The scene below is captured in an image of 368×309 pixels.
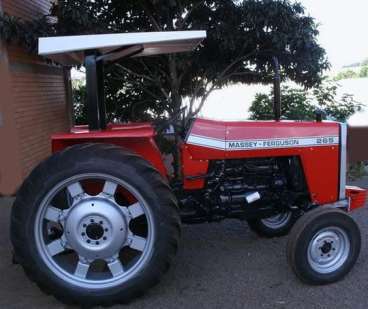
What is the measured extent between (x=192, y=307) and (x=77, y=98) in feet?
25.3

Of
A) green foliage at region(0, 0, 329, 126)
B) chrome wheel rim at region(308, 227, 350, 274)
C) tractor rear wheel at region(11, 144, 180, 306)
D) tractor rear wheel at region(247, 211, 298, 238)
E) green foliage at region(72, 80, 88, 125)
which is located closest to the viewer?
tractor rear wheel at region(11, 144, 180, 306)

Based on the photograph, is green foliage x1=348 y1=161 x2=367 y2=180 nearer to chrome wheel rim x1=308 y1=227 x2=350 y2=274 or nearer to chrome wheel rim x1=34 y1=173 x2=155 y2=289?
chrome wheel rim x1=308 y1=227 x2=350 y2=274

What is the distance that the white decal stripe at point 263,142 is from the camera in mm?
3615

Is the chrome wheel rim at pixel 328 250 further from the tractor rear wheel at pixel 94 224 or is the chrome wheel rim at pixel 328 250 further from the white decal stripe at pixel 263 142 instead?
the tractor rear wheel at pixel 94 224

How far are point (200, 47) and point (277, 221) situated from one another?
12.8 ft

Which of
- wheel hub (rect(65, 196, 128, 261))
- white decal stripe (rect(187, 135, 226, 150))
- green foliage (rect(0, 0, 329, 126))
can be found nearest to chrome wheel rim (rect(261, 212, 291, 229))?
white decal stripe (rect(187, 135, 226, 150))

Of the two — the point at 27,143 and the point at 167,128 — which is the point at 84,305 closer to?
the point at 167,128

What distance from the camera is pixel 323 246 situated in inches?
142

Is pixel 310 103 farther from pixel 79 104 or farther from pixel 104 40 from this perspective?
pixel 104 40

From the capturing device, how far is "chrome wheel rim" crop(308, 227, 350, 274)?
11.6 feet

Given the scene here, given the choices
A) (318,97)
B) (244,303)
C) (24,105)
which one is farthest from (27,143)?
(318,97)

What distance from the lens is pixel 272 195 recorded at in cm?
394

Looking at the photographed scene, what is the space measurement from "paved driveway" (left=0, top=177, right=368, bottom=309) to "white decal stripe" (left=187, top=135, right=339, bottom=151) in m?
0.98

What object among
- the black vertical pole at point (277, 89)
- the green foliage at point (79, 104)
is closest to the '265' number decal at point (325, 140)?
the black vertical pole at point (277, 89)
